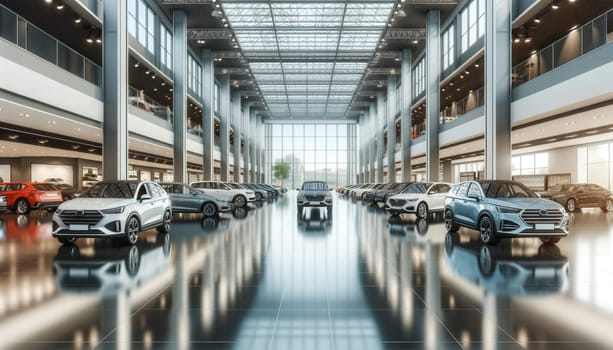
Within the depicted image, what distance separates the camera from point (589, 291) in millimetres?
5691

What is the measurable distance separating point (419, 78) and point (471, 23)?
13.3m

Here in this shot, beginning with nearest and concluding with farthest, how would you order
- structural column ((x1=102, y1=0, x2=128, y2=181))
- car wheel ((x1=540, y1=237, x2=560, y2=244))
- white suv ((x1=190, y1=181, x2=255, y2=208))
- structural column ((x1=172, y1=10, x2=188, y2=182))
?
1. car wheel ((x1=540, y1=237, x2=560, y2=244))
2. structural column ((x1=102, y1=0, x2=128, y2=181))
3. white suv ((x1=190, y1=181, x2=255, y2=208))
4. structural column ((x1=172, y1=10, x2=188, y2=182))

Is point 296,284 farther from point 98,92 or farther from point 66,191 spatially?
point 66,191

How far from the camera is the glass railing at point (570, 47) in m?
15.1

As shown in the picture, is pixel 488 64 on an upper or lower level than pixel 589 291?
upper

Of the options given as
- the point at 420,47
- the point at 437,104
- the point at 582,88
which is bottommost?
the point at 582,88

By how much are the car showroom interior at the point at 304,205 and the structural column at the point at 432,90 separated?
0.22 meters

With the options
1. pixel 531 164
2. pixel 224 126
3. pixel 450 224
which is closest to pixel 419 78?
pixel 531 164

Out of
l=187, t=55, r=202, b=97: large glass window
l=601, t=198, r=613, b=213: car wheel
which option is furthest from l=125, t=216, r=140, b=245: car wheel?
l=187, t=55, r=202, b=97: large glass window

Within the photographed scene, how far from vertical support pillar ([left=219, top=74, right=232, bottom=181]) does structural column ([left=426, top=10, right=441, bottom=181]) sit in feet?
63.9

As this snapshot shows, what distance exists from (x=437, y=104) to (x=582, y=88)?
49.5 ft

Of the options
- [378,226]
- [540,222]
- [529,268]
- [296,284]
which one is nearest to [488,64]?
[378,226]

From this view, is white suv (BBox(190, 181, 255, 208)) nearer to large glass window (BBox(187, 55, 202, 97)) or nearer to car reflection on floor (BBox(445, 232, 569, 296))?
car reflection on floor (BBox(445, 232, 569, 296))

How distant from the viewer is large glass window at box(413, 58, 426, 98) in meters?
37.5
